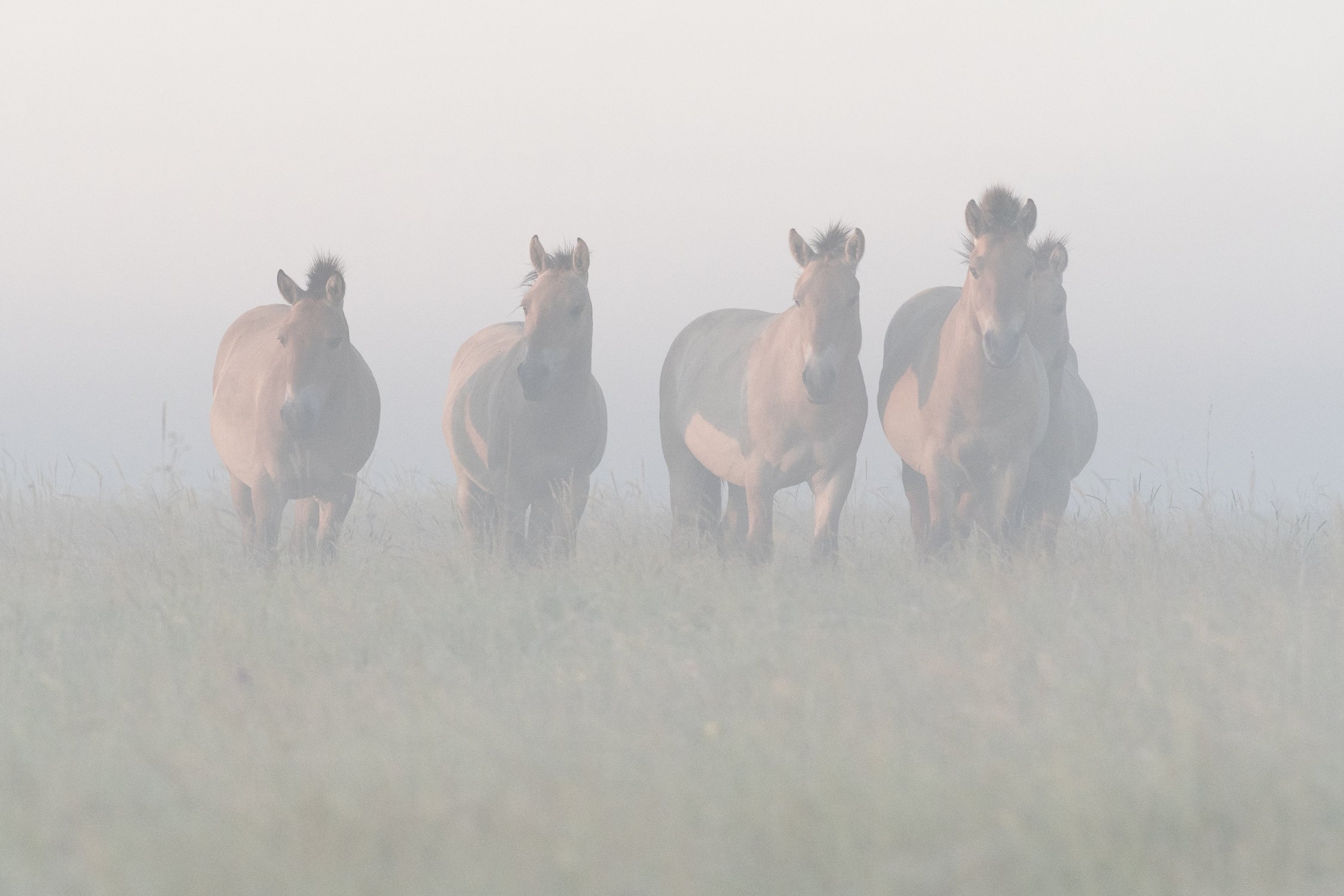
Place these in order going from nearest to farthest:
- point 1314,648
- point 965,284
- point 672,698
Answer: point 672,698, point 1314,648, point 965,284

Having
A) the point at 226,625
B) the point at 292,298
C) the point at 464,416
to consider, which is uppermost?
the point at 292,298

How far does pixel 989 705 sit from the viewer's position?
3.77 m

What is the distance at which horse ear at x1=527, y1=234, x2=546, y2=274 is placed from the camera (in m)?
7.69

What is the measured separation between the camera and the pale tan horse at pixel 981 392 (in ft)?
22.4

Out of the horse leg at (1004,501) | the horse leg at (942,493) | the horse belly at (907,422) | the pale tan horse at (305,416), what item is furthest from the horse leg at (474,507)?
the horse leg at (1004,501)

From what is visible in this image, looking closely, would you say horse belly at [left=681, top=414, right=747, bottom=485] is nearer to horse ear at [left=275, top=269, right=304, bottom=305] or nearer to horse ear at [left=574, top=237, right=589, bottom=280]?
horse ear at [left=574, top=237, right=589, bottom=280]

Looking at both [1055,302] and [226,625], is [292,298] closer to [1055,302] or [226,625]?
[226,625]

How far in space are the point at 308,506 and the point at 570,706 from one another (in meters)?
4.73

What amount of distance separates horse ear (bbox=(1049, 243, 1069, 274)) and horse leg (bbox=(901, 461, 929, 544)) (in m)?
1.70

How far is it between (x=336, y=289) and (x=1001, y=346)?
4.12 m

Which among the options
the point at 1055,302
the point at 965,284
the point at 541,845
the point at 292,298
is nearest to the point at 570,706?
the point at 541,845

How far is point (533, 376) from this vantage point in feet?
24.2

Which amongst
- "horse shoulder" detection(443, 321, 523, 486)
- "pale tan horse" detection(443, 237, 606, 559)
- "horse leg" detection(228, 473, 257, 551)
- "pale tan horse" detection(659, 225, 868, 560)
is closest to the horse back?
"pale tan horse" detection(659, 225, 868, 560)

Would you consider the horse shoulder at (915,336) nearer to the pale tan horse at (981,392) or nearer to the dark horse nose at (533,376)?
the pale tan horse at (981,392)
